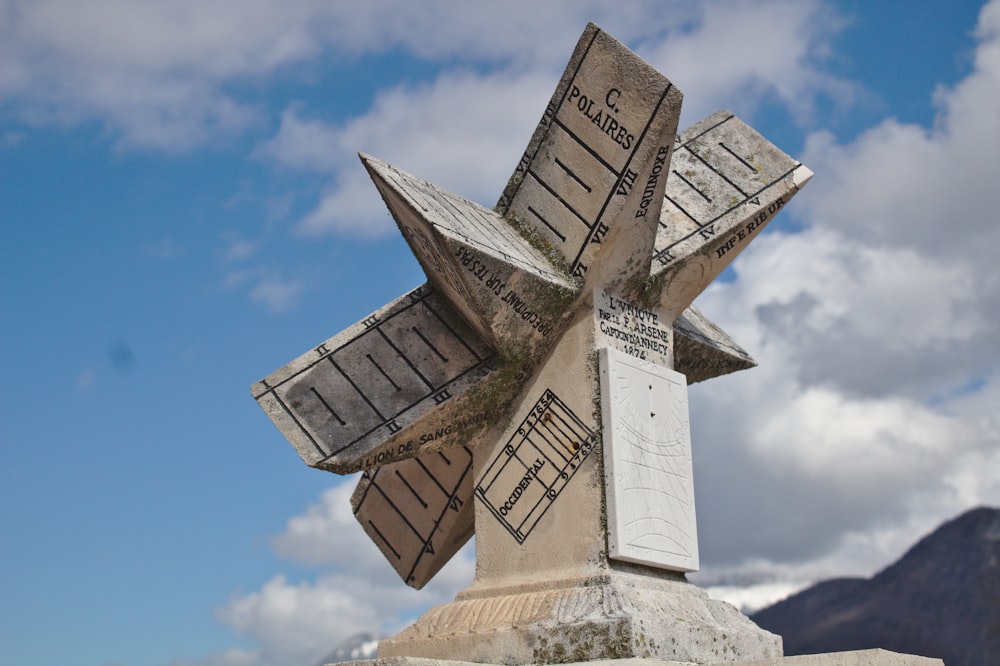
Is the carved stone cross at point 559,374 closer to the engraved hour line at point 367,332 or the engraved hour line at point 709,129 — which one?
the engraved hour line at point 367,332

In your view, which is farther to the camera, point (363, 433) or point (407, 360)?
point (407, 360)

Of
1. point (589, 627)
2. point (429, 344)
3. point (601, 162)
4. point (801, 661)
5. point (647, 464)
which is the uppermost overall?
point (601, 162)

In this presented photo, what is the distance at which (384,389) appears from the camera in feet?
26.1

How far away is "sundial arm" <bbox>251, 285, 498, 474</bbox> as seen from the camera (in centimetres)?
772

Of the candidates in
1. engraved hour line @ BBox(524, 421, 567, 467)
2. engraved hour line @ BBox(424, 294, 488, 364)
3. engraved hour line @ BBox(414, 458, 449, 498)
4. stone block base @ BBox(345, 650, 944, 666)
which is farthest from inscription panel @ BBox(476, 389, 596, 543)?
stone block base @ BBox(345, 650, 944, 666)

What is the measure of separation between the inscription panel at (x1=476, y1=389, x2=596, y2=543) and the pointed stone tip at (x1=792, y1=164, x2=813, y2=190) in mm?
2666

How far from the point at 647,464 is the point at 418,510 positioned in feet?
8.34

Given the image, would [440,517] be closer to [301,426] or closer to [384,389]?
[384,389]

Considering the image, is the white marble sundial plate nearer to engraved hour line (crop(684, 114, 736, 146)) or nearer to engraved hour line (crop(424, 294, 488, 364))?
engraved hour line (crop(424, 294, 488, 364))

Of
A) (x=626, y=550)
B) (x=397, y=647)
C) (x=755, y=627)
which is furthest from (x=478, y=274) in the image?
(x=755, y=627)

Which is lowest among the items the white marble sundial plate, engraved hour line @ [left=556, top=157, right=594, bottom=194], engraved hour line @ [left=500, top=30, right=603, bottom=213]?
the white marble sundial plate

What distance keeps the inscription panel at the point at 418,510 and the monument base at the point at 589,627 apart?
4.59 ft

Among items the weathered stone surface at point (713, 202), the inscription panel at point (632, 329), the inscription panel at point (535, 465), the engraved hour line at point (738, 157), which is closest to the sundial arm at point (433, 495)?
the inscription panel at point (632, 329)

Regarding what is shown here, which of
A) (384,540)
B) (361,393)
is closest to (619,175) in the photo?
(361,393)
